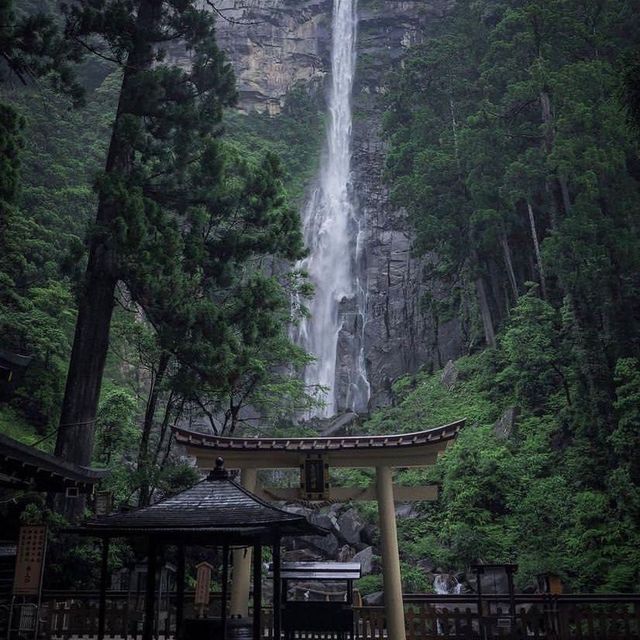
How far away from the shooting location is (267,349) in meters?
16.5

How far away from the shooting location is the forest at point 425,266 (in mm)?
11156

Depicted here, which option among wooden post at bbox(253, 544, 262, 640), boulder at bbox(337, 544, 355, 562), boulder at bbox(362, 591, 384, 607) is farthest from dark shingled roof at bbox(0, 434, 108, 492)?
boulder at bbox(337, 544, 355, 562)

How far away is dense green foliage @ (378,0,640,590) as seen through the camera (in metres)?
14.9

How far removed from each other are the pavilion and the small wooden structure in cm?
141

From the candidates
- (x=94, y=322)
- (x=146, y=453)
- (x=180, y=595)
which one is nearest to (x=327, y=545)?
(x=146, y=453)

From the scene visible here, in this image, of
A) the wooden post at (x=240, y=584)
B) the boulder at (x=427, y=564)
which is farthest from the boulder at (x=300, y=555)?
the wooden post at (x=240, y=584)

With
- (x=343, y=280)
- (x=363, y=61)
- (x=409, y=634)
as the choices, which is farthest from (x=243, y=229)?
(x=363, y=61)

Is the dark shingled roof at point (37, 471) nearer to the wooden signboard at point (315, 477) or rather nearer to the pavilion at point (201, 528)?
the pavilion at point (201, 528)

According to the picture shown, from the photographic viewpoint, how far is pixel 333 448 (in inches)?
408

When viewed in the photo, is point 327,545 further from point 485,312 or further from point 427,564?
point 485,312

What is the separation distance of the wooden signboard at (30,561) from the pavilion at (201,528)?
49.5 inches

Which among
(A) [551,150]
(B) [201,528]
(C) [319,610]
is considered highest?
(A) [551,150]

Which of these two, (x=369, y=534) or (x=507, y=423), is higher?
(x=507, y=423)

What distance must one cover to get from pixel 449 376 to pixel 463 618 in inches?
623
